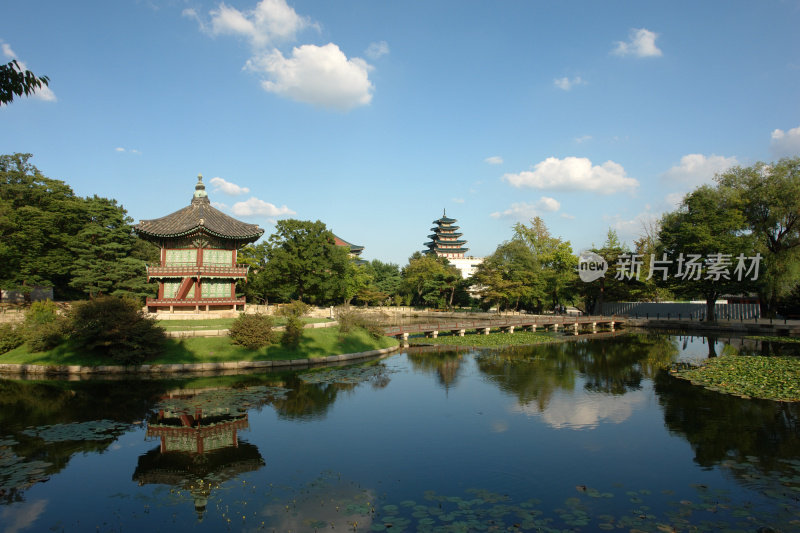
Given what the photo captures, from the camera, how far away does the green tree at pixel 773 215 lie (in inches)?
1452

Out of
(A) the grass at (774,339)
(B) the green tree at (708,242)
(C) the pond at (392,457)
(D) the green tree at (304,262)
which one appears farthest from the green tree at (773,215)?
(D) the green tree at (304,262)

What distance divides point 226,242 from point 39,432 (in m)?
22.3

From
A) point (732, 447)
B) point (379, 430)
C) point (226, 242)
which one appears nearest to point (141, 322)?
point (226, 242)

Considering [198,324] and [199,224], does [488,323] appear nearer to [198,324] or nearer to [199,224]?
[198,324]

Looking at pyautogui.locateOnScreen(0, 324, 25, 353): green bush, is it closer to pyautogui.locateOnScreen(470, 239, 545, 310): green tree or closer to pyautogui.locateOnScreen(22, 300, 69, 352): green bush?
pyautogui.locateOnScreen(22, 300, 69, 352): green bush

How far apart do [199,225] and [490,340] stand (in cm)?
2290

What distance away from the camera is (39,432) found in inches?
504

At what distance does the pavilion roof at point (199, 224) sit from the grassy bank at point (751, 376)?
28.8m

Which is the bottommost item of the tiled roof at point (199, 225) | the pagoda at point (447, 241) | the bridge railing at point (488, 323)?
the bridge railing at point (488, 323)

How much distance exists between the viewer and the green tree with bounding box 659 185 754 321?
38.4 m

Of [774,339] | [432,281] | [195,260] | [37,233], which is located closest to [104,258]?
A: [37,233]

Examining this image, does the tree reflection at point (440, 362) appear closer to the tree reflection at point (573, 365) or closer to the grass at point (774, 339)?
the tree reflection at point (573, 365)

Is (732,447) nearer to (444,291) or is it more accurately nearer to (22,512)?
(22,512)

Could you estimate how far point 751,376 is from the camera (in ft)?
63.2
